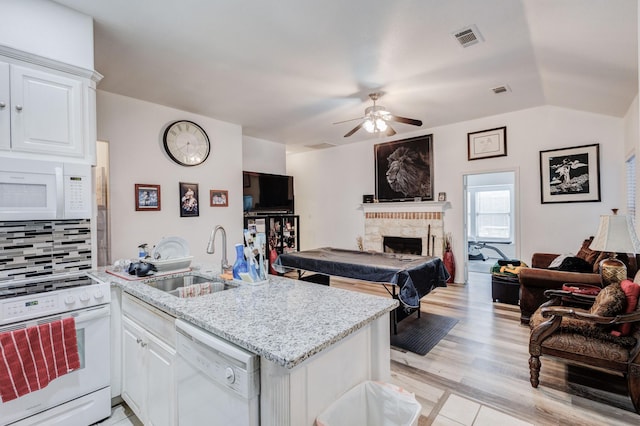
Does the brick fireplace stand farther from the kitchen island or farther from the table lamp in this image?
the kitchen island

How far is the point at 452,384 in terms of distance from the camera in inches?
91.9

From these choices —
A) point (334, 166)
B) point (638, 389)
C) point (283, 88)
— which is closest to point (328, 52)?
point (283, 88)

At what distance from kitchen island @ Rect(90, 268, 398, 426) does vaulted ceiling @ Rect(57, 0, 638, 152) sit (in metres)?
2.06

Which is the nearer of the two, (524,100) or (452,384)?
(452,384)

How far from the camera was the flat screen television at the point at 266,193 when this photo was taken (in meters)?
5.64

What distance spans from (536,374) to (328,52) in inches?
126

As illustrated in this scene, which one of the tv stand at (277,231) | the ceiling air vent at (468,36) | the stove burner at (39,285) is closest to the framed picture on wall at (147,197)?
the tv stand at (277,231)

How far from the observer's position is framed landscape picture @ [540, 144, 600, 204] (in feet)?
13.7

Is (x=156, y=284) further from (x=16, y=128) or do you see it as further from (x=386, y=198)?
(x=386, y=198)

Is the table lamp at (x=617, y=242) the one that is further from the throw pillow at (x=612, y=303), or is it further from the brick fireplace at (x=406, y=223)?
the brick fireplace at (x=406, y=223)

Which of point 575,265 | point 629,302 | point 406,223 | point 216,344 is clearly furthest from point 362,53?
point 406,223

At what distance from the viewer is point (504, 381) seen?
7.69 ft

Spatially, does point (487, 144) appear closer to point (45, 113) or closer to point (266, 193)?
point (266, 193)

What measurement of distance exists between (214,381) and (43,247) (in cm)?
203
